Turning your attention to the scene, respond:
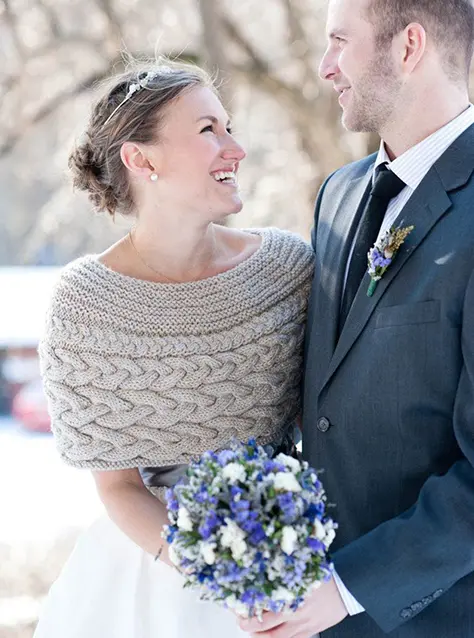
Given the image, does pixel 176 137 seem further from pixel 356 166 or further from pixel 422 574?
pixel 422 574

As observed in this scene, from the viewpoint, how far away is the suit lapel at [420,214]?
71.4 inches

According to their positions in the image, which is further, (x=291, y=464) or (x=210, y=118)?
(x=210, y=118)

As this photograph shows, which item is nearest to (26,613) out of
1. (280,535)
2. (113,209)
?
(113,209)

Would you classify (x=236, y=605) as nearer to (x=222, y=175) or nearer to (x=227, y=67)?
(x=222, y=175)

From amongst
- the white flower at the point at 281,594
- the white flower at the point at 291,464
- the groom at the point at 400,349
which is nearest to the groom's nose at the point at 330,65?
the groom at the point at 400,349

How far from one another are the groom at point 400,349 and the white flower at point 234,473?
31 cm

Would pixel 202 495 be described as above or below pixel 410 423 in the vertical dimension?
above

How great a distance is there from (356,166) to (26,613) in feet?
8.45

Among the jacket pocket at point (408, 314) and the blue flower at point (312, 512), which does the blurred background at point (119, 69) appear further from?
the blue flower at point (312, 512)

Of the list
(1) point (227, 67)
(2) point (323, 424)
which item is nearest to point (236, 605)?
(2) point (323, 424)

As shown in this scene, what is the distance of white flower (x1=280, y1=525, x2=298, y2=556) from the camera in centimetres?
145

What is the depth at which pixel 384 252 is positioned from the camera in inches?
72.4

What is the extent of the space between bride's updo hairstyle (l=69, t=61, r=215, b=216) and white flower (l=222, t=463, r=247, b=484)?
1.02 m

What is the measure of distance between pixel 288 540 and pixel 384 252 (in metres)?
0.66
